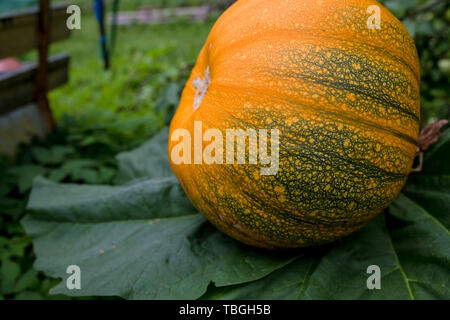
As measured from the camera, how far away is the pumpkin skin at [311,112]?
108 cm

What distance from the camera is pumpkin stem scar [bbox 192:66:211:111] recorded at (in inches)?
50.8

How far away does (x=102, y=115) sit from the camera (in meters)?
3.62

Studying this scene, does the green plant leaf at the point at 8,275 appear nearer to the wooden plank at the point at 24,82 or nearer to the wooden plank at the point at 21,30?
the wooden plank at the point at 24,82

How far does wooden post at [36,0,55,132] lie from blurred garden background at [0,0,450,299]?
12 cm

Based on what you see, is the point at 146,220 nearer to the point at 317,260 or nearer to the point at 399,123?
the point at 317,260

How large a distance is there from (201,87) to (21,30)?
2293 millimetres

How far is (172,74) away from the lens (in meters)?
3.41

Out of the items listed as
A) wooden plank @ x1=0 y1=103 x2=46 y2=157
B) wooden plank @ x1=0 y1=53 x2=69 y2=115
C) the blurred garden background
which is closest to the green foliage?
the blurred garden background

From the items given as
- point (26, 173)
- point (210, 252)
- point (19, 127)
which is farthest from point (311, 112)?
point (19, 127)

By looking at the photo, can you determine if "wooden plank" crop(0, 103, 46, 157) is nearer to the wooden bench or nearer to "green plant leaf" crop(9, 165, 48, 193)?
the wooden bench

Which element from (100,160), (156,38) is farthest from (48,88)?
(156,38)

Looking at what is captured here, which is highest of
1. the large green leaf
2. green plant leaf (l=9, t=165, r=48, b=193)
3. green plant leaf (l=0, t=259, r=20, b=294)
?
the large green leaf

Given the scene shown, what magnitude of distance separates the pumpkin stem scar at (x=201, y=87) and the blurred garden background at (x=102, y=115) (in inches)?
25.5

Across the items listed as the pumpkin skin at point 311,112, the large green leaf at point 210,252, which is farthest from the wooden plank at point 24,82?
the pumpkin skin at point 311,112
